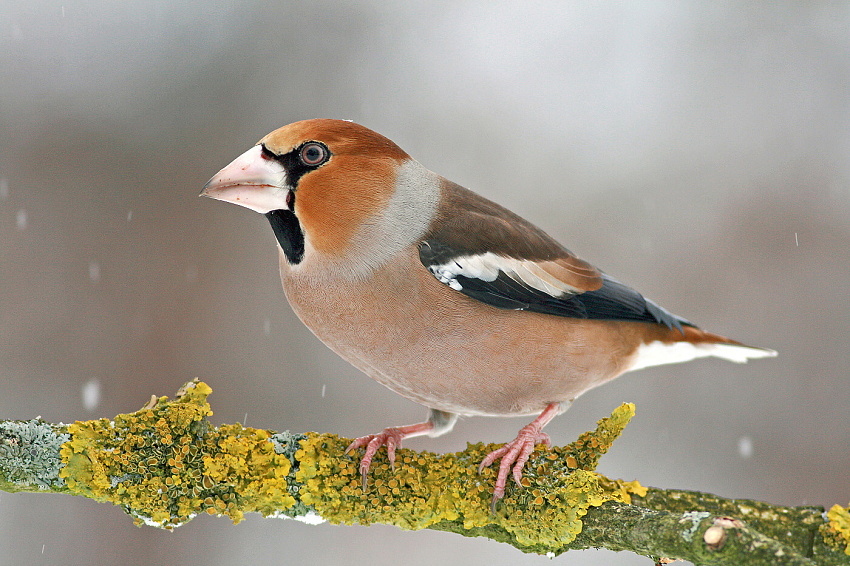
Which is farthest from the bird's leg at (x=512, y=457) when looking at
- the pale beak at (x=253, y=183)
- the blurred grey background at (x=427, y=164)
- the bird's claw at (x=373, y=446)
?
the blurred grey background at (x=427, y=164)

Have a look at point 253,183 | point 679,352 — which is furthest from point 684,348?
point 253,183

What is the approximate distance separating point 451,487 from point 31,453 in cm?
119

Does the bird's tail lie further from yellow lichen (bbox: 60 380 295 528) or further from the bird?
yellow lichen (bbox: 60 380 295 528)

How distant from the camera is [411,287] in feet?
7.64

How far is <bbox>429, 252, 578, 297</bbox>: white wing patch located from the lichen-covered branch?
1.78 ft

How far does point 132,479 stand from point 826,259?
4847 mm

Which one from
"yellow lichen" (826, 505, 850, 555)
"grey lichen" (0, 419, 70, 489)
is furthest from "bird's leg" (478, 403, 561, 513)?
"grey lichen" (0, 419, 70, 489)

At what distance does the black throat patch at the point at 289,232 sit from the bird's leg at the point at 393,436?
0.64m

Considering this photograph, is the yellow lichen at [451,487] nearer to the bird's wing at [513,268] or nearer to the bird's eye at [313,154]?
the bird's wing at [513,268]

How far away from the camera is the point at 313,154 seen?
236cm

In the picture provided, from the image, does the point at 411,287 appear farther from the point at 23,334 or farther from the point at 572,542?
the point at 23,334

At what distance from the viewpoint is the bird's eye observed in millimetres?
2344

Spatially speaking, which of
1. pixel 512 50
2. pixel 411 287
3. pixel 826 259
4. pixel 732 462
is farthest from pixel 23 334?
pixel 826 259

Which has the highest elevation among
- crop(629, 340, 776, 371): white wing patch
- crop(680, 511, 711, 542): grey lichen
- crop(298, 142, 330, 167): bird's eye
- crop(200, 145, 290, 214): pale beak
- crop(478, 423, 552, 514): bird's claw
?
crop(298, 142, 330, 167): bird's eye
